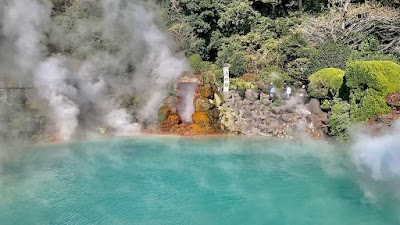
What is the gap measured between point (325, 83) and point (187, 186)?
313 inches

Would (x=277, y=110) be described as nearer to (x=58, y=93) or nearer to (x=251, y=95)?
(x=251, y=95)

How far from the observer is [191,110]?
1644cm

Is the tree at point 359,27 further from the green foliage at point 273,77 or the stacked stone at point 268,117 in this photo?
the stacked stone at point 268,117

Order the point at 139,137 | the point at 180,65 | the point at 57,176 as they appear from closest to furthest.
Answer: the point at 57,176
the point at 139,137
the point at 180,65

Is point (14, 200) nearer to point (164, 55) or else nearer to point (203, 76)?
point (203, 76)

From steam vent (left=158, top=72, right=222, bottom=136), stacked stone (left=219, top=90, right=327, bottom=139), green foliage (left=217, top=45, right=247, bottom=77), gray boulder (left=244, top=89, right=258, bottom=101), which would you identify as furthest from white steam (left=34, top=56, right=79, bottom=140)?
green foliage (left=217, top=45, right=247, bottom=77)

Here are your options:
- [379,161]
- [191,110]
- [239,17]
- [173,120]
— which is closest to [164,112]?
[173,120]

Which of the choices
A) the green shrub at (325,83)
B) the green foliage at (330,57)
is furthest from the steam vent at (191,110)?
the green foliage at (330,57)

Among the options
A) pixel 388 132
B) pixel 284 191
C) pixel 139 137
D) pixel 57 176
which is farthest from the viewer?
pixel 139 137

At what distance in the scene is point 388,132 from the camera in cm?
1138

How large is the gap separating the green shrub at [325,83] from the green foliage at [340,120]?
933 mm

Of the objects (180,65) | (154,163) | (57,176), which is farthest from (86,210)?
(180,65)

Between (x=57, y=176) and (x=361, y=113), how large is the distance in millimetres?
9259

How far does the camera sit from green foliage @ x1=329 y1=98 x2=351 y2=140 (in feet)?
43.0
